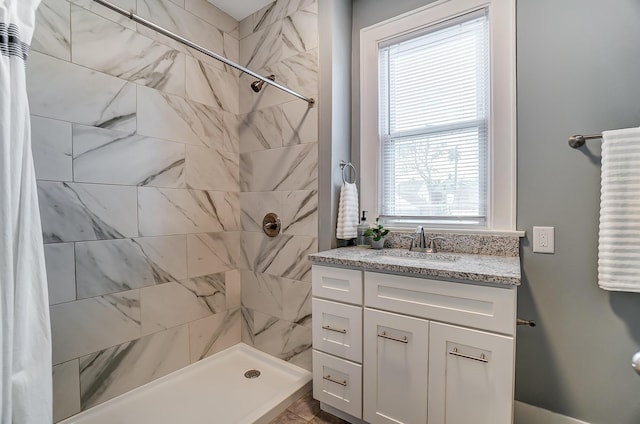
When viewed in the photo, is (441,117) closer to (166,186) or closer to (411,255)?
(411,255)

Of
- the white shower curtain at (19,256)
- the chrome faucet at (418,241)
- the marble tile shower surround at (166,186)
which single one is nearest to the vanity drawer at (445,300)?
the chrome faucet at (418,241)

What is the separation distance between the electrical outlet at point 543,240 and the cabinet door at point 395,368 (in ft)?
2.49

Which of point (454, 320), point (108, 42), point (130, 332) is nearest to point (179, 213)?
point (130, 332)

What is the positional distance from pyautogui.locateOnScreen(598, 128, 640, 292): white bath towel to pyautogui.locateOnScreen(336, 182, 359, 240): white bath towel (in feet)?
3.88

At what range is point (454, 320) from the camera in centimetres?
118

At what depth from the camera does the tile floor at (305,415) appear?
1.59 meters

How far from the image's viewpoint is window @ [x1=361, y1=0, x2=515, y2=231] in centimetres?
156

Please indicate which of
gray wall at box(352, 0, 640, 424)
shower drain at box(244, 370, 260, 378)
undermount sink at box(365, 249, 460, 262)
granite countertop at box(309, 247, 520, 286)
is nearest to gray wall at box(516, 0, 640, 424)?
gray wall at box(352, 0, 640, 424)

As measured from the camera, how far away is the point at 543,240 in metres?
1.45

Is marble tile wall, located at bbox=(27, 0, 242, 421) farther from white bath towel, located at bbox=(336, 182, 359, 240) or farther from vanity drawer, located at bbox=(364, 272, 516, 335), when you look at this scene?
vanity drawer, located at bbox=(364, 272, 516, 335)

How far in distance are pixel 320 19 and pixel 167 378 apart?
102 inches

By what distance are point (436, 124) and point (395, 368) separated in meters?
1.40

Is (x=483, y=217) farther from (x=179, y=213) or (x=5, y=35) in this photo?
(x=5, y=35)

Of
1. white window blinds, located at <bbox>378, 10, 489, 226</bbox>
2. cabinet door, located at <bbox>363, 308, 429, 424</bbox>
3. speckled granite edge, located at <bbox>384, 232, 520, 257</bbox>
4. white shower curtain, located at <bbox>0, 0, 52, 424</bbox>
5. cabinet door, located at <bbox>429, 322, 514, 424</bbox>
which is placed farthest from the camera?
white window blinds, located at <bbox>378, 10, 489, 226</bbox>
